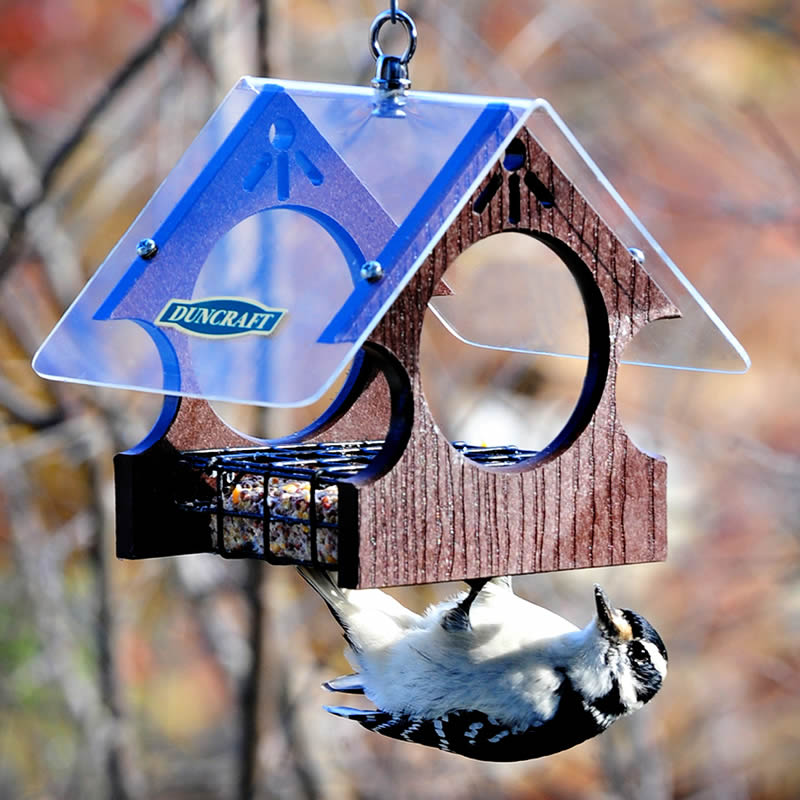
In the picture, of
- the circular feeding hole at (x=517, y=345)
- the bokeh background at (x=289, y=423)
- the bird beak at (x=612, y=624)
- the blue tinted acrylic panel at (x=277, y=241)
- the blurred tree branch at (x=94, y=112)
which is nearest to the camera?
the blue tinted acrylic panel at (x=277, y=241)

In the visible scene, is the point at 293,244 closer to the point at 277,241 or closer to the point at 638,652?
the point at 277,241

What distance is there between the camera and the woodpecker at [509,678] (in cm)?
262

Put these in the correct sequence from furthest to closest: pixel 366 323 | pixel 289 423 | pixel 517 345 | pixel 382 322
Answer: pixel 289 423 < pixel 517 345 < pixel 382 322 < pixel 366 323

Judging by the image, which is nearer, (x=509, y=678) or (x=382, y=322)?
(x=382, y=322)

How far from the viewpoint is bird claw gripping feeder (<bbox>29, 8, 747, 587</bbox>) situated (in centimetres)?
222

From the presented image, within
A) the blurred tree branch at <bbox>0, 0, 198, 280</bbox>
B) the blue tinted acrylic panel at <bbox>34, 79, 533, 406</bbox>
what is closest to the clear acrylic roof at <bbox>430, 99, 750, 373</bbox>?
the blue tinted acrylic panel at <bbox>34, 79, 533, 406</bbox>

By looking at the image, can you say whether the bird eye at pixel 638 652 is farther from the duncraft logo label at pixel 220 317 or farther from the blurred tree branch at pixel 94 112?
the blurred tree branch at pixel 94 112

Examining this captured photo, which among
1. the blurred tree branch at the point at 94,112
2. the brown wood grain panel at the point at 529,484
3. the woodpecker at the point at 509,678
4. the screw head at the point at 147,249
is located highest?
the blurred tree branch at the point at 94,112

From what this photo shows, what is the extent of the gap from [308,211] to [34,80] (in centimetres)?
620

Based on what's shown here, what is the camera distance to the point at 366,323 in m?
2.10

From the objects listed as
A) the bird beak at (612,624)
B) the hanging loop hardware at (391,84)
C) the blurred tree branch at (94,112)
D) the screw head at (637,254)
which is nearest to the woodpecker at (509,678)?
the bird beak at (612,624)

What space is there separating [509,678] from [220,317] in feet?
2.92

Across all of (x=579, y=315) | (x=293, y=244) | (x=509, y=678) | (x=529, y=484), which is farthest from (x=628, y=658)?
(x=293, y=244)

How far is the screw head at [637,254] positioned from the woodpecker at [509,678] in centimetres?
61
